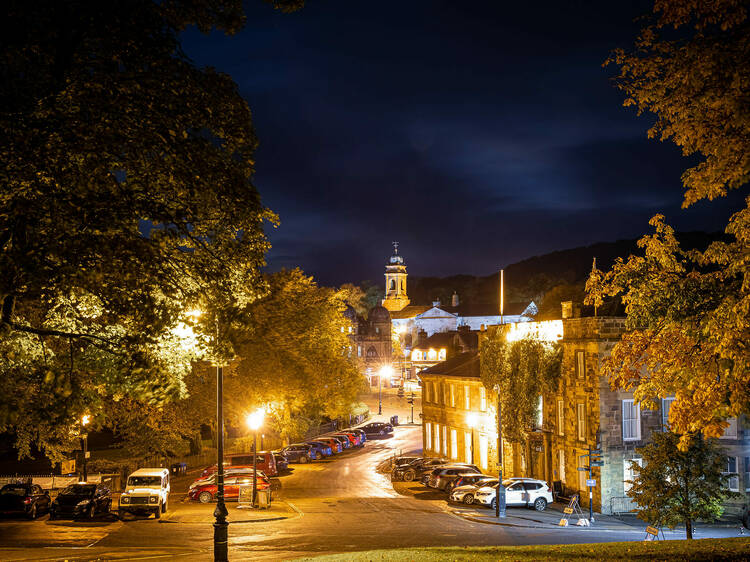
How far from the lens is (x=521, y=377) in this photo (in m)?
43.7

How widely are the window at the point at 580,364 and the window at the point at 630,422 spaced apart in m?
2.52

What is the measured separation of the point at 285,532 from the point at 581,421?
18.7 metres

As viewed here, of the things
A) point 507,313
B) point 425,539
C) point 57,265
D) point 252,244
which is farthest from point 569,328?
point 507,313

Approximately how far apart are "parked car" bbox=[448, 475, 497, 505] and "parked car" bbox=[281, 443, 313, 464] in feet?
68.3

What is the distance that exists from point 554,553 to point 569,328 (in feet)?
77.8

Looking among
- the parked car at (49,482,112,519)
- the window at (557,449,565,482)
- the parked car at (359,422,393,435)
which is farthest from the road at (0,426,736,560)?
the parked car at (359,422,393,435)

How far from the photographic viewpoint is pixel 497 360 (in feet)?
152

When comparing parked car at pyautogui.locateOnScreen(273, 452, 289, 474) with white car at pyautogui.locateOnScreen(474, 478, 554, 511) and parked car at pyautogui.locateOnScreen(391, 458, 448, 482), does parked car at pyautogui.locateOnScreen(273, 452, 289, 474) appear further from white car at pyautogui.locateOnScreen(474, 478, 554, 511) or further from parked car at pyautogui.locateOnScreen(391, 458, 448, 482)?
white car at pyautogui.locateOnScreen(474, 478, 554, 511)

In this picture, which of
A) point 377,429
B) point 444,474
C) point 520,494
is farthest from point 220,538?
point 377,429

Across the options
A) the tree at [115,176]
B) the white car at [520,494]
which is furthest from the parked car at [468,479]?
the tree at [115,176]

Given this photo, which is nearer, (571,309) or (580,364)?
(580,364)

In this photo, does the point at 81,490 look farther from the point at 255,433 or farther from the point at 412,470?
the point at 412,470

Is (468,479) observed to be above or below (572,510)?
above

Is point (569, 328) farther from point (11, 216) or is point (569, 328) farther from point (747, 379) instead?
point (11, 216)
